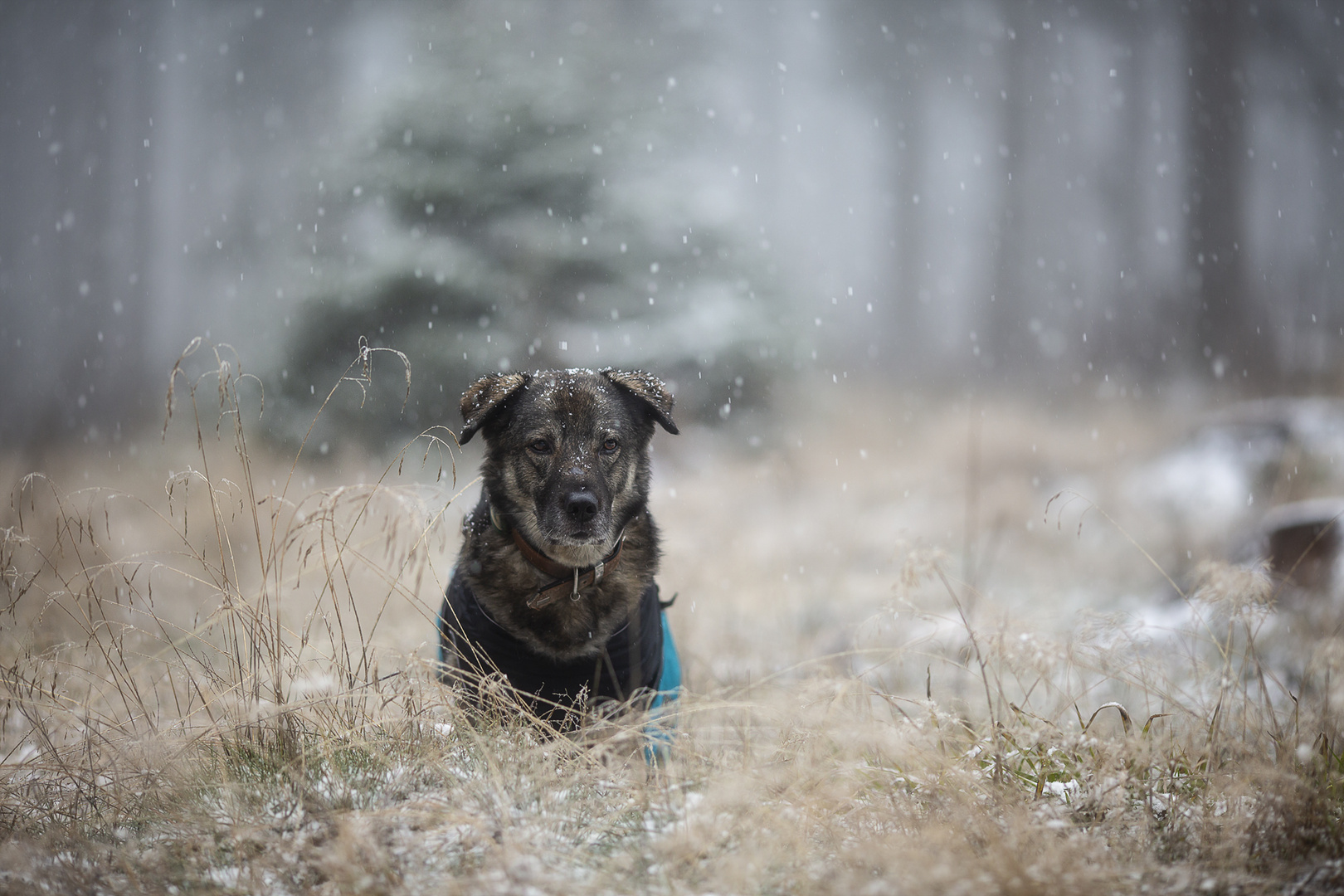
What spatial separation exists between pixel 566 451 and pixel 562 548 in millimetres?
399

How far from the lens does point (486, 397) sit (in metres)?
2.89

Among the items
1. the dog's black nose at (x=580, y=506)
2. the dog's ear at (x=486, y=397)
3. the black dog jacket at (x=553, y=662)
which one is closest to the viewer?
the black dog jacket at (x=553, y=662)

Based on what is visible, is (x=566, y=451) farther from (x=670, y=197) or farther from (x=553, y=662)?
(x=670, y=197)

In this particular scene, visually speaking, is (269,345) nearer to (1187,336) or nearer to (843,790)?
(843,790)

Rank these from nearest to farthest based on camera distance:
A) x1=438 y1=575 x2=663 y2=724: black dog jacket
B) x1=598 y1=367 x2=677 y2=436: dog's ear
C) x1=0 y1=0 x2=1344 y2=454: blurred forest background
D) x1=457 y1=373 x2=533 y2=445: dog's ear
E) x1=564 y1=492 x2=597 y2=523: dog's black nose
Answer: x1=438 y1=575 x2=663 y2=724: black dog jacket → x1=564 y1=492 x2=597 y2=523: dog's black nose → x1=457 y1=373 x2=533 y2=445: dog's ear → x1=598 y1=367 x2=677 y2=436: dog's ear → x1=0 y1=0 x2=1344 y2=454: blurred forest background

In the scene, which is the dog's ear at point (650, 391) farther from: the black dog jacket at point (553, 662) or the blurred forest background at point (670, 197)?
the blurred forest background at point (670, 197)

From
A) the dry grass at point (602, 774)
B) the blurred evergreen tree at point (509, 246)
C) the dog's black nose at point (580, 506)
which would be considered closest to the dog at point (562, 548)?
the dog's black nose at point (580, 506)

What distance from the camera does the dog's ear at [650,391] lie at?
3039mm

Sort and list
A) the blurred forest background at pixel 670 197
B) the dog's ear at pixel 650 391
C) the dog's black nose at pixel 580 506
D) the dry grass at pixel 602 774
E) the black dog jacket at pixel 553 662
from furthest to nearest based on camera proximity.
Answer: the blurred forest background at pixel 670 197
the dog's ear at pixel 650 391
the dog's black nose at pixel 580 506
the black dog jacket at pixel 553 662
the dry grass at pixel 602 774

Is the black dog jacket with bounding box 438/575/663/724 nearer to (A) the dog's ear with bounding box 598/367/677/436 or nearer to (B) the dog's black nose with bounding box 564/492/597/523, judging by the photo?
(B) the dog's black nose with bounding box 564/492/597/523

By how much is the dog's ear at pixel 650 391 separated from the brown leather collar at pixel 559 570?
1.88 feet

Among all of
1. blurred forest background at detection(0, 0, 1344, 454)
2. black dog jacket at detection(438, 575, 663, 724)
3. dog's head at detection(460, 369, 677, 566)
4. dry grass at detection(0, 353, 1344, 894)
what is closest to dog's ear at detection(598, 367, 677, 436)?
dog's head at detection(460, 369, 677, 566)

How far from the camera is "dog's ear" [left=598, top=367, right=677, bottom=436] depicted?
304 cm

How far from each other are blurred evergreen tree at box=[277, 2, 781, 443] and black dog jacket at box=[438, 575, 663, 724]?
4.32 meters
